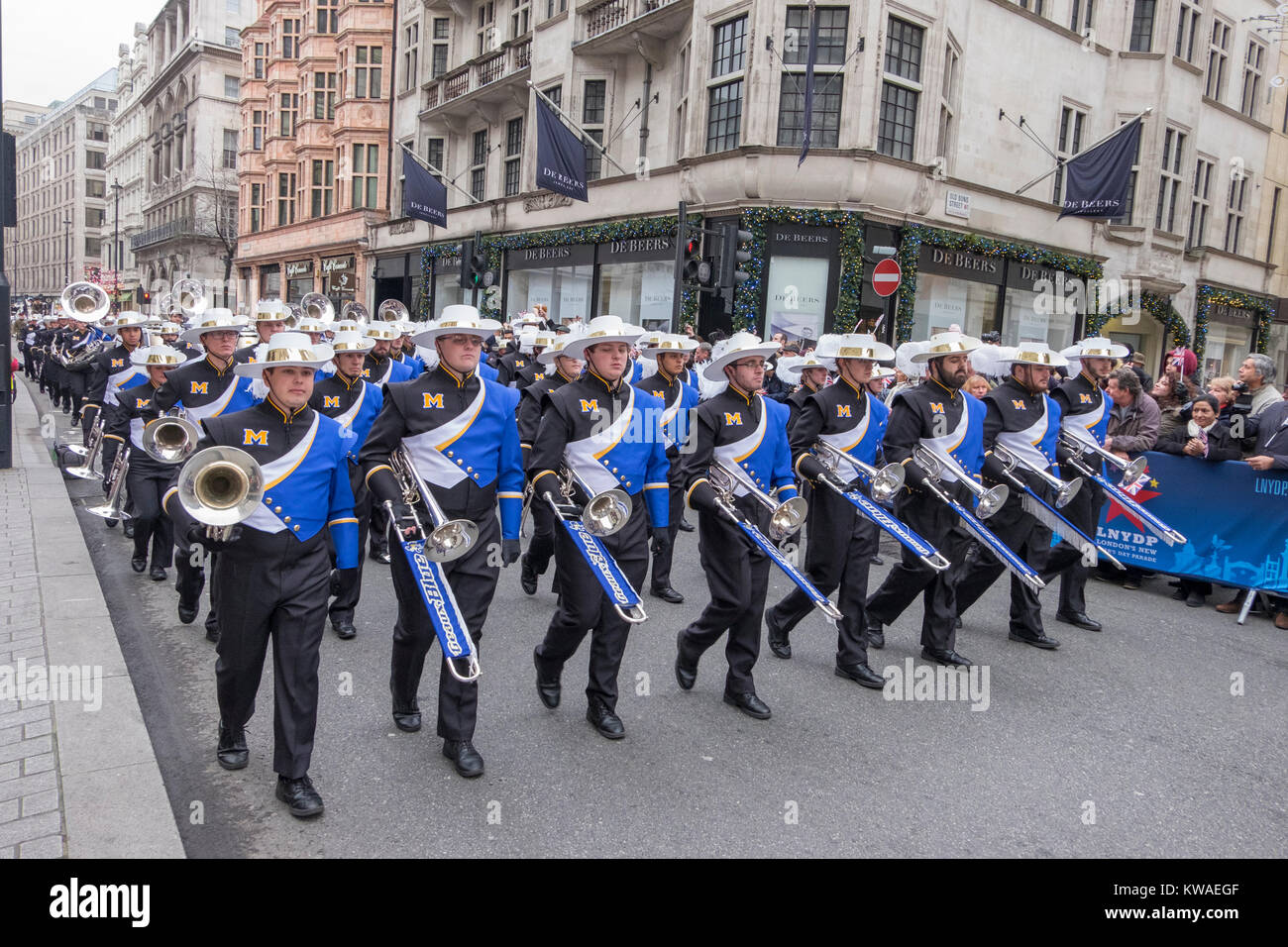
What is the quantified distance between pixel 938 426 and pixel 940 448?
0.50 feet

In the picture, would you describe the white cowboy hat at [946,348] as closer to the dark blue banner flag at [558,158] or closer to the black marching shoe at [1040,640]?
the black marching shoe at [1040,640]

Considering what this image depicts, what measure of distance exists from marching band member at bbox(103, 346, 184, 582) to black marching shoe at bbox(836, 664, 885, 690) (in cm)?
532

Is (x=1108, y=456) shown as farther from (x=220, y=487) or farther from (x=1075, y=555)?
(x=220, y=487)

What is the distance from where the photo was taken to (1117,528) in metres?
9.53

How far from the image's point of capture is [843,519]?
20.4 feet

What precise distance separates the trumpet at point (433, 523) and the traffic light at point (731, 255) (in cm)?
1077

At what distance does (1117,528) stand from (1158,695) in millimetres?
3791

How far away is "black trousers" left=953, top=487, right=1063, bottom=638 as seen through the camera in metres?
7.02

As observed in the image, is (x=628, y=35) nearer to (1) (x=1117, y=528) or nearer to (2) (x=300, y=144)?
(1) (x=1117, y=528)

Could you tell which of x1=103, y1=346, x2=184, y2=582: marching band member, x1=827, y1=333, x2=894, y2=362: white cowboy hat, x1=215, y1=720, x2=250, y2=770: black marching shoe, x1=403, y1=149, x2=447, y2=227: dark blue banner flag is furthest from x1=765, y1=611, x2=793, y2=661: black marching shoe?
x1=403, y1=149, x2=447, y2=227: dark blue banner flag

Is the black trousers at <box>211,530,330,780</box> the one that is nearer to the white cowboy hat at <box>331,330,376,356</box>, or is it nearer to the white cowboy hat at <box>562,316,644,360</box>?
the white cowboy hat at <box>562,316,644,360</box>

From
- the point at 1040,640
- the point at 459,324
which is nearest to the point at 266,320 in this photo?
the point at 459,324

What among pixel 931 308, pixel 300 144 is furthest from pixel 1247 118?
pixel 300 144
